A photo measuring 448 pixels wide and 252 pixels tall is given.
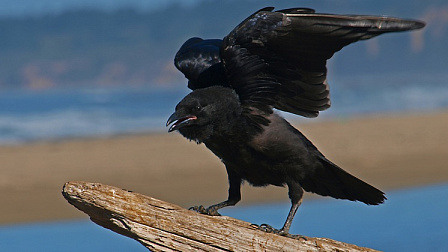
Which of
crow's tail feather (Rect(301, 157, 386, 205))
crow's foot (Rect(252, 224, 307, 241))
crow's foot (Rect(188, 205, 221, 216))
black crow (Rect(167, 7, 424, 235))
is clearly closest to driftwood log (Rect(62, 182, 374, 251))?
crow's foot (Rect(252, 224, 307, 241))

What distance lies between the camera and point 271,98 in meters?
6.21

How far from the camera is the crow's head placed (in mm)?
5902

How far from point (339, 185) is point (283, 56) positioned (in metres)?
1.20

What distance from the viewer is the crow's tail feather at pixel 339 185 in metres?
6.46

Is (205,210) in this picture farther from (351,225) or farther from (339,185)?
(351,225)

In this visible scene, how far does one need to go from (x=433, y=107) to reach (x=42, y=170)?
21.5m

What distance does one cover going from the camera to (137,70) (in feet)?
421

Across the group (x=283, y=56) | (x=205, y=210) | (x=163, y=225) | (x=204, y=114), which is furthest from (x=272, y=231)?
(x=283, y=56)

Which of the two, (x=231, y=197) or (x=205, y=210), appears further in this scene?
(x=231, y=197)

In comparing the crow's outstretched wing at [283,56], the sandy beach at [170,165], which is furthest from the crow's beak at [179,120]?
the sandy beach at [170,165]

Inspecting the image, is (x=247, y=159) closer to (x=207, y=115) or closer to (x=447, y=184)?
(x=207, y=115)

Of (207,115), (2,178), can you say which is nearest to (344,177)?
(207,115)

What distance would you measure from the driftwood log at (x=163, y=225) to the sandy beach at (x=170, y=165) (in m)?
7.88

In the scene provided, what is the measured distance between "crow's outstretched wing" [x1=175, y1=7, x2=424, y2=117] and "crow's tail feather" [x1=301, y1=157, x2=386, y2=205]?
46 centimetres
